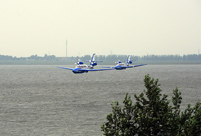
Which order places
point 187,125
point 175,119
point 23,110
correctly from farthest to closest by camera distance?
point 23,110 < point 175,119 < point 187,125

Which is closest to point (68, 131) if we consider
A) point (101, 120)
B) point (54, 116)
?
point (101, 120)

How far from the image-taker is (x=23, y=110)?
5812cm

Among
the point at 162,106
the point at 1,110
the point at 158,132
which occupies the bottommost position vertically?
the point at 1,110

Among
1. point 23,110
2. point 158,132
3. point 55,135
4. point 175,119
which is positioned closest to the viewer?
point 158,132

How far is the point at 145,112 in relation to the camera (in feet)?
61.3

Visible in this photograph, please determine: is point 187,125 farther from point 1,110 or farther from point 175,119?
point 1,110

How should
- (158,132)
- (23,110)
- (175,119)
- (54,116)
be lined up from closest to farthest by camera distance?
(158,132) → (175,119) → (54,116) → (23,110)

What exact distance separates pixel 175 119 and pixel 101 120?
2694cm

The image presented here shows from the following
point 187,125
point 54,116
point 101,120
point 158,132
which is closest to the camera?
point 187,125

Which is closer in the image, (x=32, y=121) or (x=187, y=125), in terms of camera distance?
(x=187, y=125)

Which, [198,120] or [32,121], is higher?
[198,120]

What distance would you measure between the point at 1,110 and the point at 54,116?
42.6 feet

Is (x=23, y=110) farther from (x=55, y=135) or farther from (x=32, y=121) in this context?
(x=55, y=135)

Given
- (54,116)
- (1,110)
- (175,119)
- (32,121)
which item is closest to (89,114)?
(54,116)
